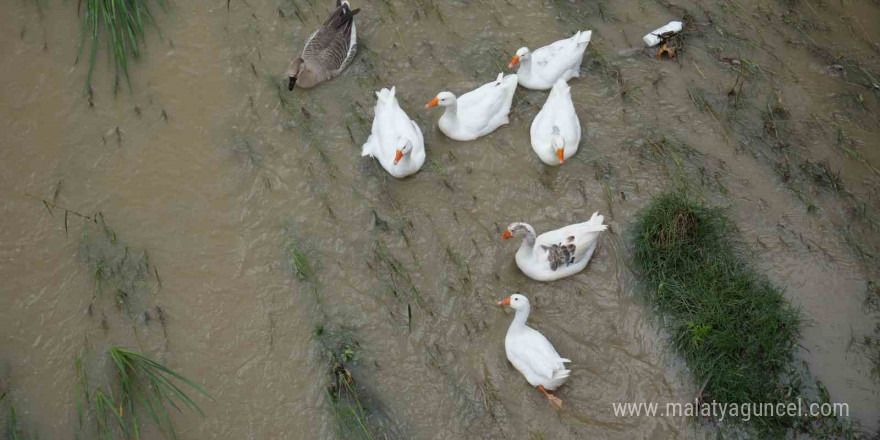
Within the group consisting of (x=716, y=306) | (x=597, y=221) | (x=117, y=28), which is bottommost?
(x=716, y=306)

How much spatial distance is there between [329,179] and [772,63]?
436cm

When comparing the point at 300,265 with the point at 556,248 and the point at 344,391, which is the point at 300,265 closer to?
the point at 344,391

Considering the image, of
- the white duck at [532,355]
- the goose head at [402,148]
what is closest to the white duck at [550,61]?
the goose head at [402,148]

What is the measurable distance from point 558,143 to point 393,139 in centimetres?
134

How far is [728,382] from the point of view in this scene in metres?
4.95

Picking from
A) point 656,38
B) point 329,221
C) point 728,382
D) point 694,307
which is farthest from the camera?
point 656,38

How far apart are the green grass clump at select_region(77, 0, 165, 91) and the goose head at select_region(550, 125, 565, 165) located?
146 inches

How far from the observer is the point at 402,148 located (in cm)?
560

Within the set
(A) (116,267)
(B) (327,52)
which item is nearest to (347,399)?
(A) (116,267)

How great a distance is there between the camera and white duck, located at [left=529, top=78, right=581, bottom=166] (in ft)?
19.4

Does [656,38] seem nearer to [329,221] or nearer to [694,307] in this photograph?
[694,307]

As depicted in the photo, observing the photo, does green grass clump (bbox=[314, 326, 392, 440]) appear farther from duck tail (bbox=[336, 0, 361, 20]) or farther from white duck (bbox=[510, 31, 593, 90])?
duck tail (bbox=[336, 0, 361, 20])

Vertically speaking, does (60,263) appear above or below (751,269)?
above

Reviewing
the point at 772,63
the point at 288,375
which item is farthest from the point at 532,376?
the point at 772,63
